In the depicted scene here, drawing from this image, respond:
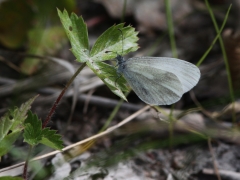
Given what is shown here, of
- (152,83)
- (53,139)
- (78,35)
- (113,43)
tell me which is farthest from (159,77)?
(53,139)

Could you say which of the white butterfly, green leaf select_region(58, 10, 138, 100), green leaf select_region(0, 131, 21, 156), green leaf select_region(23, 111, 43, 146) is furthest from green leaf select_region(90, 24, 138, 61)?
green leaf select_region(0, 131, 21, 156)

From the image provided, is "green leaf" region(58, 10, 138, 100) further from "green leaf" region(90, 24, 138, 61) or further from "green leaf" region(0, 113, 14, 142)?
"green leaf" region(0, 113, 14, 142)

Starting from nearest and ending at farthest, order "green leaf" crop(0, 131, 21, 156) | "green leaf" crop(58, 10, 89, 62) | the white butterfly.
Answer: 1. "green leaf" crop(0, 131, 21, 156)
2. "green leaf" crop(58, 10, 89, 62)
3. the white butterfly

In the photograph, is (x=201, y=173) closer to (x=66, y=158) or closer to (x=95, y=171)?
(x=95, y=171)

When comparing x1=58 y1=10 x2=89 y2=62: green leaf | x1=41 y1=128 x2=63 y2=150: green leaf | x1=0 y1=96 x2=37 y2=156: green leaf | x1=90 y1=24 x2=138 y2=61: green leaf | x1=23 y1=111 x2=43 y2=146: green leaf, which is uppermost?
x1=58 y1=10 x2=89 y2=62: green leaf

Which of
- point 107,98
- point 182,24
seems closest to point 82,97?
point 107,98

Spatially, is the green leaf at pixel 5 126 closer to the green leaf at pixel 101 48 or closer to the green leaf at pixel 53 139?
the green leaf at pixel 53 139

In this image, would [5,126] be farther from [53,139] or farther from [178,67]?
[178,67]

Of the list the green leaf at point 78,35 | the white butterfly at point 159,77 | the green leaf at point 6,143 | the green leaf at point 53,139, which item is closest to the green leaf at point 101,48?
the green leaf at point 78,35
